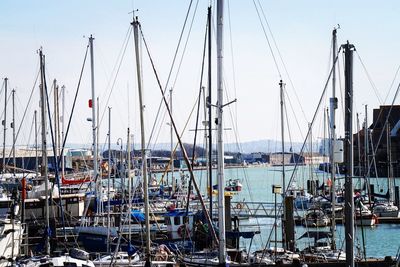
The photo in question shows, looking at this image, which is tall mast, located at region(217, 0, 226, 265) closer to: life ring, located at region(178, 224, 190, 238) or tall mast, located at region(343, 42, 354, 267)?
tall mast, located at region(343, 42, 354, 267)

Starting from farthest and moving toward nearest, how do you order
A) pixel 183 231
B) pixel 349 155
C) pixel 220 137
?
pixel 183 231
pixel 220 137
pixel 349 155

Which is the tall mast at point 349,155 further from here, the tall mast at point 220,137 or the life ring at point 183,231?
the life ring at point 183,231

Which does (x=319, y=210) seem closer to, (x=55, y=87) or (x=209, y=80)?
(x=55, y=87)

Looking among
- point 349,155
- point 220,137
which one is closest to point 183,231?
point 220,137

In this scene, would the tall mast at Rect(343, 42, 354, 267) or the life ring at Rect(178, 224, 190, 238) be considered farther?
the life ring at Rect(178, 224, 190, 238)

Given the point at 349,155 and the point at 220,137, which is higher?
the point at 220,137

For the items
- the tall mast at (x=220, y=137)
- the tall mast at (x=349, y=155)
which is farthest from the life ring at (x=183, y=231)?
the tall mast at (x=349, y=155)

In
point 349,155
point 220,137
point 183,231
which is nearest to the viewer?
point 349,155

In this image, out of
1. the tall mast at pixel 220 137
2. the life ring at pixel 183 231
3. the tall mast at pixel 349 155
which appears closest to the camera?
the tall mast at pixel 349 155

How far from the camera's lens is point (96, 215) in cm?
4241

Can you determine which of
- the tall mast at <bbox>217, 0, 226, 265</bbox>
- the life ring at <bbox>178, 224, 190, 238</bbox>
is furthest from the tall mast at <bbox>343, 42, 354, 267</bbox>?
the life ring at <bbox>178, 224, 190, 238</bbox>

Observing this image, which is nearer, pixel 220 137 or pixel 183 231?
pixel 220 137

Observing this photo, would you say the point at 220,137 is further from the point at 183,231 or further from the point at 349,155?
the point at 183,231

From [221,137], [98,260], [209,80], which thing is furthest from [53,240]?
[221,137]
